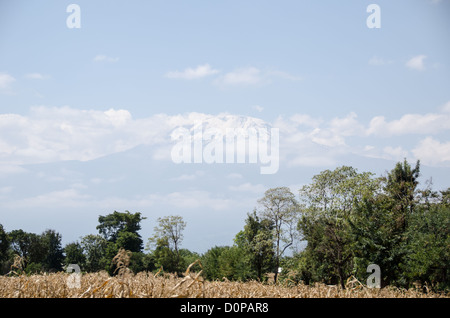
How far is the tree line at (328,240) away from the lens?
39.0 m

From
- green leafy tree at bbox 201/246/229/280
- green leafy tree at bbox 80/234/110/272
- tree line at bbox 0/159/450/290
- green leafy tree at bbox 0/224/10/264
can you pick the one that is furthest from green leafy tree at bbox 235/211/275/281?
green leafy tree at bbox 0/224/10/264

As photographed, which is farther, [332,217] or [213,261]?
[213,261]

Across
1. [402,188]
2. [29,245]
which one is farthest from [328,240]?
[29,245]

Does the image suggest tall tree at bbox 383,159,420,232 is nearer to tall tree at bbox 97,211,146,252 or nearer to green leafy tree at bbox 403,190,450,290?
green leafy tree at bbox 403,190,450,290

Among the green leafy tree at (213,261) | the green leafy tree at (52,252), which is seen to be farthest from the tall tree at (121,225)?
the green leafy tree at (213,261)

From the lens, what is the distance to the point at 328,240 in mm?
48406

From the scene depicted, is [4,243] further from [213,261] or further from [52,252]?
[213,261]

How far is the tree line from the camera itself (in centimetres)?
3897

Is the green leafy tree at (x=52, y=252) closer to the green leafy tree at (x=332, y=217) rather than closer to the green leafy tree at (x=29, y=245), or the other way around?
the green leafy tree at (x=29, y=245)

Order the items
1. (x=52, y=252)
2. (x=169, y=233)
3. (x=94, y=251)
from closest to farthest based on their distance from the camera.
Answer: (x=169, y=233) < (x=94, y=251) < (x=52, y=252)

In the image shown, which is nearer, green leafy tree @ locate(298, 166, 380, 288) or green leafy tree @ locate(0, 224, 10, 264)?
green leafy tree @ locate(298, 166, 380, 288)

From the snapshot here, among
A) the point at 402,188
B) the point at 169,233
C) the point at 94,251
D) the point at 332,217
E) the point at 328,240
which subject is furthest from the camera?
the point at 94,251

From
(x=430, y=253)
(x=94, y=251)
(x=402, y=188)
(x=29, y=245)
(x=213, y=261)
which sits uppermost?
(x=402, y=188)

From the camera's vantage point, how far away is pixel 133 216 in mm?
78250
